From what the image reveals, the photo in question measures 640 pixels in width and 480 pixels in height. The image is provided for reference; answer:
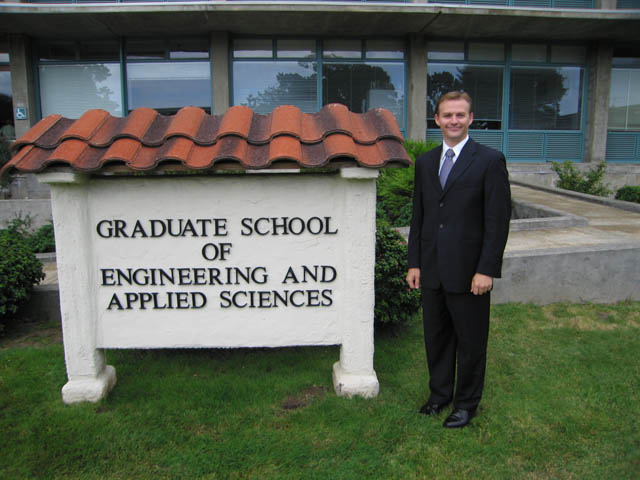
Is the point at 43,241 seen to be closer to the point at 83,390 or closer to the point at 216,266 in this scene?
the point at 83,390

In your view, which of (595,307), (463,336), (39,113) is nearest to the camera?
(463,336)

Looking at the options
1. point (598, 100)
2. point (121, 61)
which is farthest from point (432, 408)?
point (598, 100)

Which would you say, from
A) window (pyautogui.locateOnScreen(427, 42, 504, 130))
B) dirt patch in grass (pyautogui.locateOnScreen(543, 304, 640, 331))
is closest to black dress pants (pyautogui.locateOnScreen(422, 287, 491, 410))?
dirt patch in grass (pyautogui.locateOnScreen(543, 304, 640, 331))

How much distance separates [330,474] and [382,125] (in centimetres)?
212

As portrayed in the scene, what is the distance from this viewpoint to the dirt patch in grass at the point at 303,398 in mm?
3332

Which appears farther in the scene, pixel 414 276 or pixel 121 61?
pixel 121 61

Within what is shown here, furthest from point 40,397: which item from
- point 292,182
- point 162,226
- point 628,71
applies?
point 628,71

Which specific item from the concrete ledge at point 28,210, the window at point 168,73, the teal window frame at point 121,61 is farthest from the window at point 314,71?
the concrete ledge at point 28,210

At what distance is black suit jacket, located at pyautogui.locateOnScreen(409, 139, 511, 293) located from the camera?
2793 millimetres

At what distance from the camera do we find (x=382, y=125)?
3234mm

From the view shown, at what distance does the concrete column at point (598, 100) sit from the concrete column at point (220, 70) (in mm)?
11216

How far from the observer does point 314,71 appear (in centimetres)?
1461

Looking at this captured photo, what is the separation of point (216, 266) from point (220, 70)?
12067 millimetres

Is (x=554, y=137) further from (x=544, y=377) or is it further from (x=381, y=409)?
(x=381, y=409)
